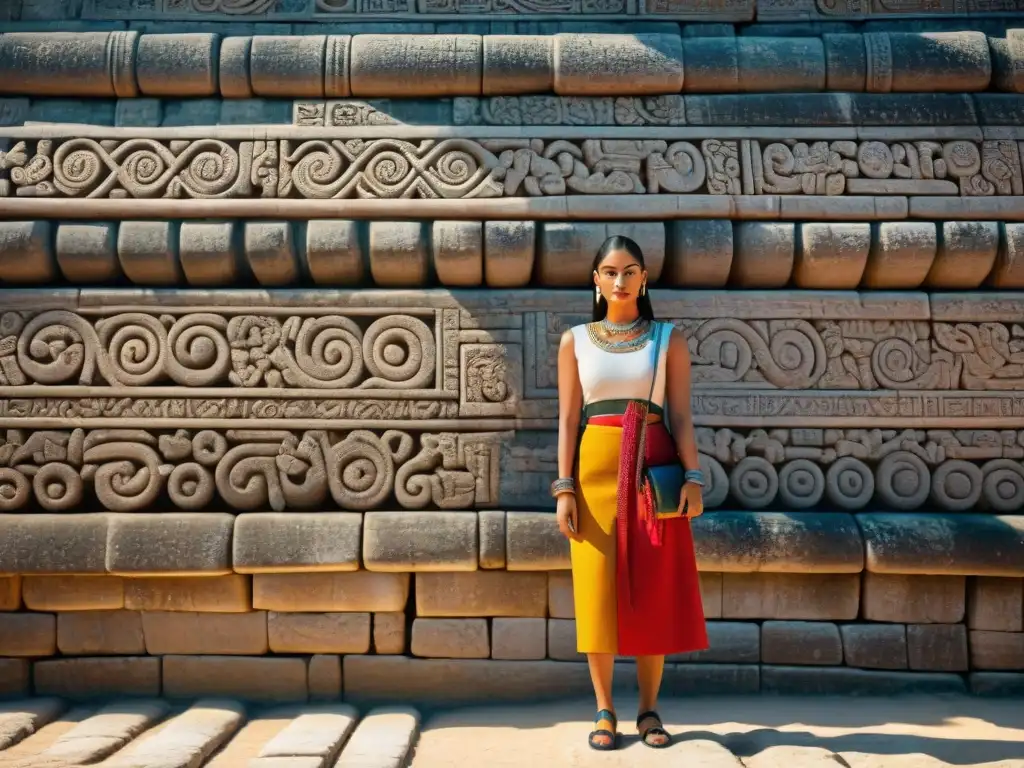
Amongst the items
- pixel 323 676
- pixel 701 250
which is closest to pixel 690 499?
pixel 701 250

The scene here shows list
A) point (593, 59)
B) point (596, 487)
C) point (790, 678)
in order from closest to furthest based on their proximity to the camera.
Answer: point (596, 487) < point (790, 678) < point (593, 59)

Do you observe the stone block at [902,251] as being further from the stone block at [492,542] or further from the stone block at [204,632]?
the stone block at [204,632]

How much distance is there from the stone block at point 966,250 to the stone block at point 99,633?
148 inches

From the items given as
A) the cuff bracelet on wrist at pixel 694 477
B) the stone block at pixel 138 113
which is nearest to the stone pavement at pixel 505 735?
the cuff bracelet on wrist at pixel 694 477

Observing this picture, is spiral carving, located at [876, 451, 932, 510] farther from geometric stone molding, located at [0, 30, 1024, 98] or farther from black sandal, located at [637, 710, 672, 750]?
geometric stone molding, located at [0, 30, 1024, 98]

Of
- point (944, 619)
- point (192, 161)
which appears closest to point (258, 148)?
point (192, 161)

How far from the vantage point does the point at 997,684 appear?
3570 millimetres

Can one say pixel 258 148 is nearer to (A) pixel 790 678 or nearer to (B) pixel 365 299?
(B) pixel 365 299

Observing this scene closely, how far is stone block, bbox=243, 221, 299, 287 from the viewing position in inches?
145

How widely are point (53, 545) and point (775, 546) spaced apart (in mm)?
2932

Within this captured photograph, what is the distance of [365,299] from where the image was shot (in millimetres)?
3701

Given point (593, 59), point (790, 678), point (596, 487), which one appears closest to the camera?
point (596, 487)

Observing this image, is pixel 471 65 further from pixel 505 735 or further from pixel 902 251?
pixel 505 735

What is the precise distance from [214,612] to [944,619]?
10.0 feet
